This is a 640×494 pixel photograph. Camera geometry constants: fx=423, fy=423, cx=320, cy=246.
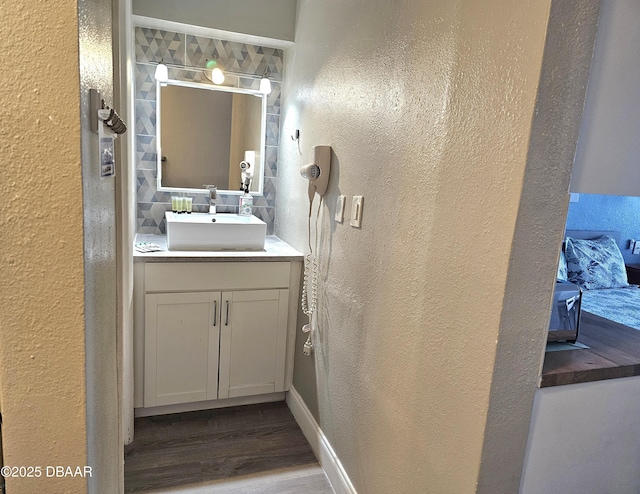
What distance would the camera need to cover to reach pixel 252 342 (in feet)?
7.72

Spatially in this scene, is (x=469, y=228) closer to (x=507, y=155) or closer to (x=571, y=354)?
(x=507, y=155)

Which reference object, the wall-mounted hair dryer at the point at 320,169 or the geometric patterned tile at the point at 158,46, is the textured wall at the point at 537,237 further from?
the geometric patterned tile at the point at 158,46

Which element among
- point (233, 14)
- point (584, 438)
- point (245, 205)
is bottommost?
point (584, 438)

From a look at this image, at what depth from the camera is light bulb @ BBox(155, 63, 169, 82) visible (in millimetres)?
2453

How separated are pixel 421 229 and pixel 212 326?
55.1 inches

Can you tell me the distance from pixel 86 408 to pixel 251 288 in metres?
1.48

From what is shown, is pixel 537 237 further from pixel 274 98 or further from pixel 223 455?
pixel 274 98

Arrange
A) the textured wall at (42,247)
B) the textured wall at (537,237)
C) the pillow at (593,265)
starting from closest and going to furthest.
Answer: the textured wall at (42,247), the textured wall at (537,237), the pillow at (593,265)

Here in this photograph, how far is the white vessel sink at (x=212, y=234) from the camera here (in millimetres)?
2230

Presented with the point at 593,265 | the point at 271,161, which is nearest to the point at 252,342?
the point at 271,161

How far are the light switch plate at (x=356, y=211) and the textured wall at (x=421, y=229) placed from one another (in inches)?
1.3

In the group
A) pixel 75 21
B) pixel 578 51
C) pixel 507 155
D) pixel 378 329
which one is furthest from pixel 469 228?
pixel 75 21

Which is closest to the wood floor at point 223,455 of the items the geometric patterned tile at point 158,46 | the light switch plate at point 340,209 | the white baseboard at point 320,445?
the white baseboard at point 320,445

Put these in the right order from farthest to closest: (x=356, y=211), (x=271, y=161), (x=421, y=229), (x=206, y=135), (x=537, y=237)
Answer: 1. (x=271, y=161)
2. (x=206, y=135)
3. (x=356, y=211)
4. (x=421, y=229)
5. (x=537, y=237)
